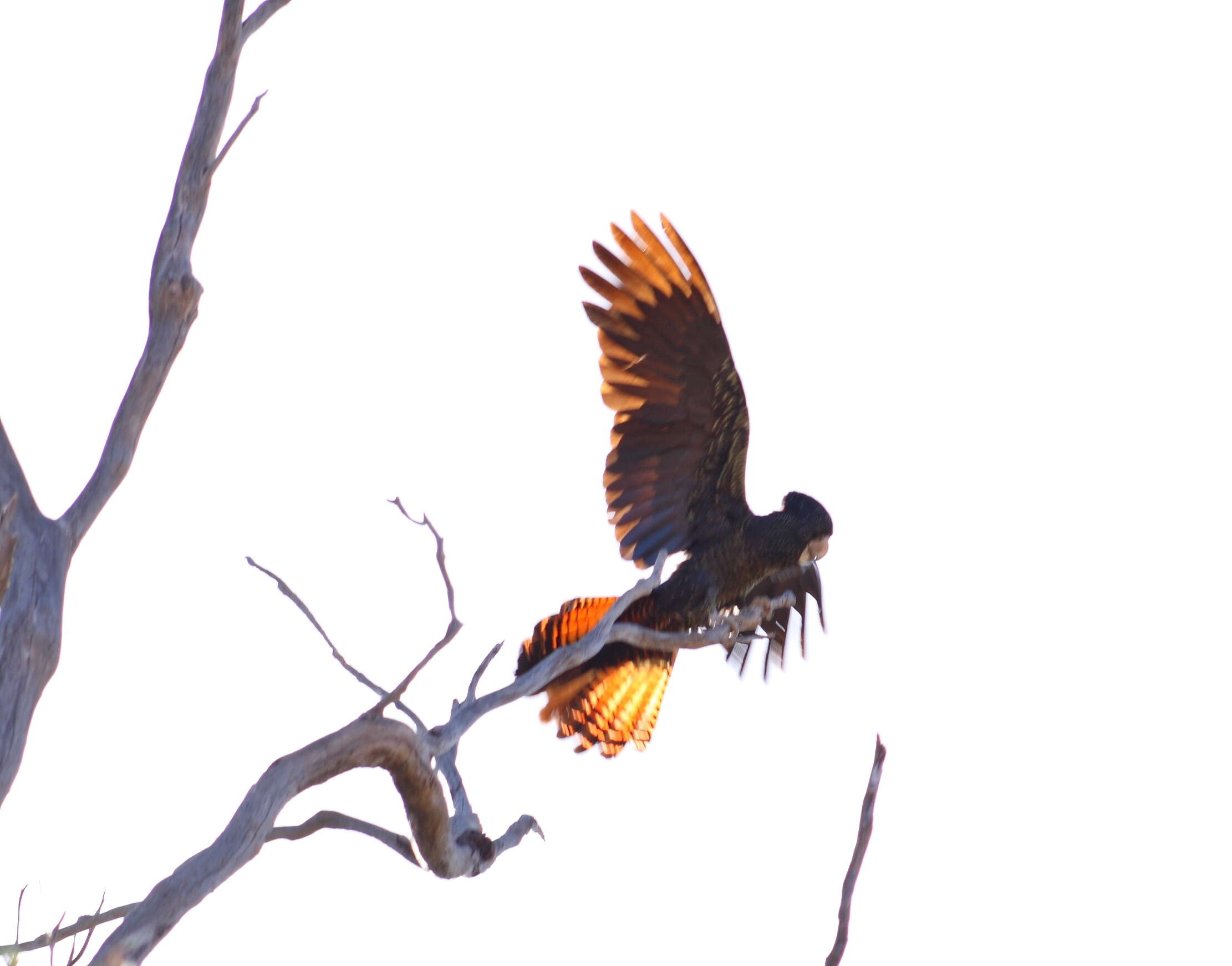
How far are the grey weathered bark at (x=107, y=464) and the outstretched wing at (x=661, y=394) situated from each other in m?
2.44

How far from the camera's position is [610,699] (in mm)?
6094

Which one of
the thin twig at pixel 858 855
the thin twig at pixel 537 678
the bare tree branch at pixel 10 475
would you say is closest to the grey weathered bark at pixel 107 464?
the bare tree branch at pixel 10 475

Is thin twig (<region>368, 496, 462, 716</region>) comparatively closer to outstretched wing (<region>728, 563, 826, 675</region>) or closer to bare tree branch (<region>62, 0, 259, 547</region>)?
bare tree branch (<region>62, 0, 259, 547</region>)

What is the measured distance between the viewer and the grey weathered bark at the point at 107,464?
3.85m

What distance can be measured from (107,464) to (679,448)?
2937 millimetres

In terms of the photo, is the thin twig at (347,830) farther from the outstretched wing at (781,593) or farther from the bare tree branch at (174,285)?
the outstretched wing at (781,593)

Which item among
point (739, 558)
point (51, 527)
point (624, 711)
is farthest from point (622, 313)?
point (51, 527)

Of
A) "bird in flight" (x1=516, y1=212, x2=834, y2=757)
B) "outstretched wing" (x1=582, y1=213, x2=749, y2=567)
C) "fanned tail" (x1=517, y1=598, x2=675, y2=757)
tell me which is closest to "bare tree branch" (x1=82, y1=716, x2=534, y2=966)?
"fanned tail" (x1=517, y1=598, x2=675, y2=757)

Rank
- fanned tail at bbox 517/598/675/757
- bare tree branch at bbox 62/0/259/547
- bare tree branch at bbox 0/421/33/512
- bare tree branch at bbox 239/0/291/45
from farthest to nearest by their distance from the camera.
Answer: fanned tail at bbox 517/598/675/757, bare tree branch at bbox 239/0/291/45, bare tree branch at bbox 62/0/259/547, bare tree branch at bbox 0/421/33/512

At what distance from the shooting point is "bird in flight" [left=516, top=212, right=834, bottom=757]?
21.5 feet

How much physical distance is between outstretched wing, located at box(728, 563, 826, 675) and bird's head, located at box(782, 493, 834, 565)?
13cm

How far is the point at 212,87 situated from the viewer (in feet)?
14.1

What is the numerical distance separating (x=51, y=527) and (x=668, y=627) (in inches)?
119

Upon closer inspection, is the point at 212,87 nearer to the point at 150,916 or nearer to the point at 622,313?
the point at 150,916
